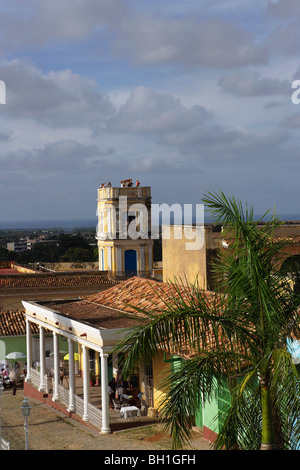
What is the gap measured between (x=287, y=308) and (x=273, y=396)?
1.22 meters

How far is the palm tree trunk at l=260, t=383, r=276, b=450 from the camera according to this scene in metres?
9.09

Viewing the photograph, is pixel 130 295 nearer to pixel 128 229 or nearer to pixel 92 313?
pixel 92 313

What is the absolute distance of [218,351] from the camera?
9.59 meters

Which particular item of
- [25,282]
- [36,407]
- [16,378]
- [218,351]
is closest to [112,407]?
[36,407]

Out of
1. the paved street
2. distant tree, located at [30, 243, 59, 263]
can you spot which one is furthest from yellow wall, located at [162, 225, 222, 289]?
distant tree, located at [30, 243, 59, 263]

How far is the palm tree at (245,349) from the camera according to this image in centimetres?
912

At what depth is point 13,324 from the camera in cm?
2839

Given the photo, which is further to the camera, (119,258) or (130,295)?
(119,258)

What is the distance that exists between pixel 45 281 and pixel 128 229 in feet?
36.3

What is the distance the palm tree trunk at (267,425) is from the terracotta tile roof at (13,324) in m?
18.9

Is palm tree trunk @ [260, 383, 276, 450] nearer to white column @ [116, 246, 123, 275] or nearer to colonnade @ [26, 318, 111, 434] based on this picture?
colonnade @ [26, 318, 111, 434]

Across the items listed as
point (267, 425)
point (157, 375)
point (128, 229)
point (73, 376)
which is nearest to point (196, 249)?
point (157, 375)

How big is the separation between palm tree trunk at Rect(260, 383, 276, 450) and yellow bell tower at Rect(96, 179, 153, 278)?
38335mm
